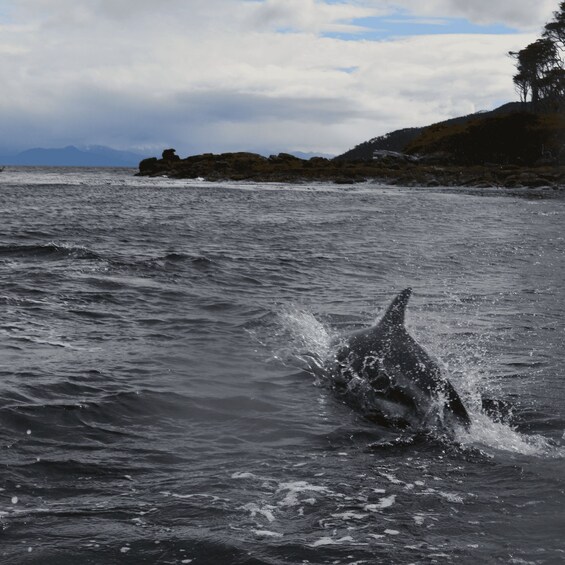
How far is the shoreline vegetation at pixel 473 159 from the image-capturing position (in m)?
80.3

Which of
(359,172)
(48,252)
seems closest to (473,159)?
(359,172)

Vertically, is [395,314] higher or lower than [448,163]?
lower

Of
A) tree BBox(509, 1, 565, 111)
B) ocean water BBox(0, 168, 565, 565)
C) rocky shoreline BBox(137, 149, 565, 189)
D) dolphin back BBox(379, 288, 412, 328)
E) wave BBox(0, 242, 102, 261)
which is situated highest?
tree BBox(509, 1, 565, 111)

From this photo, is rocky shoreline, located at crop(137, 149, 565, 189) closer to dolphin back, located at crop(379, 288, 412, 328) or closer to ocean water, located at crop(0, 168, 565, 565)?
ocean water, located at crop(0, 168, 565, 565)

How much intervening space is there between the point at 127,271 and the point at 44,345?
8.01m

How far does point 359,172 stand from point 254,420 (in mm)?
78539

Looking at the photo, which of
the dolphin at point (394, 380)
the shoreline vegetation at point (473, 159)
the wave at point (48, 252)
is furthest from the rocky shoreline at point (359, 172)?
the dolphin at point (394, 380)

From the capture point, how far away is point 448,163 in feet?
323

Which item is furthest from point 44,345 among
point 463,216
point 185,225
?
point 463,216

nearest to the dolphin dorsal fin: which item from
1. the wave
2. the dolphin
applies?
the dolphin

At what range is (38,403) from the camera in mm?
9344

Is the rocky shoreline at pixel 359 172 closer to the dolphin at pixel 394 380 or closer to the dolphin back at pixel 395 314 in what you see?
the dolphin back at pixel 395 314

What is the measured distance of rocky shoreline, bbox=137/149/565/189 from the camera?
75000 mm

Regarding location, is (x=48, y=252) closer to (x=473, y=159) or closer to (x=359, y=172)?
(x=359, y=172)
